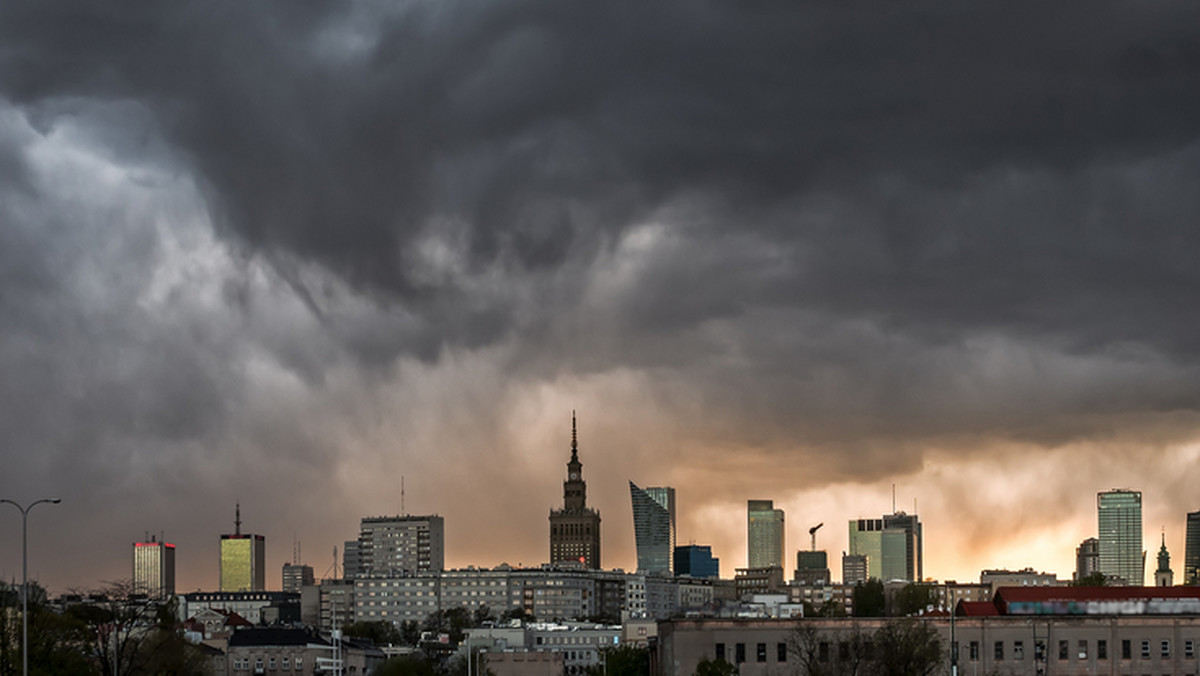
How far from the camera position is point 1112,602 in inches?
7279

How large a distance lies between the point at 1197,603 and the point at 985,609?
80.6 ft

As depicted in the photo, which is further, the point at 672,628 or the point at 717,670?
the point at 672,628

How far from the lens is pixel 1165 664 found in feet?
597

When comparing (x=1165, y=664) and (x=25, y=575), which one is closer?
(x=25, y=575)

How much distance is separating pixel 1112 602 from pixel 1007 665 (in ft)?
51.8

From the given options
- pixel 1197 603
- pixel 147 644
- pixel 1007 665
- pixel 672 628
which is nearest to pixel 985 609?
pixel 1007 665

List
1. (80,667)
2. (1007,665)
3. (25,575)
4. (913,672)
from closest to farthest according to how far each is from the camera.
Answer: (25,575), (80,667), (913,672), (1007,665)

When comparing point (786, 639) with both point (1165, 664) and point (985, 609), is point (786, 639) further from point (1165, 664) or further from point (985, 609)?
point (1165, 664)

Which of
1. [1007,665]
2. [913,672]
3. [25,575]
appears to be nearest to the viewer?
[25,575]

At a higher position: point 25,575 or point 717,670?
point 25,575

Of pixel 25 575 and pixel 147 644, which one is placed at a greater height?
pixel 25 575

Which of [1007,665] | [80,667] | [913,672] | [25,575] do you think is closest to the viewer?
[25,575]

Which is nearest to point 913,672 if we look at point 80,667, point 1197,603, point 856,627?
point 856,627

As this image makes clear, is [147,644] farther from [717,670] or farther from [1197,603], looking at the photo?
[1197,603]
